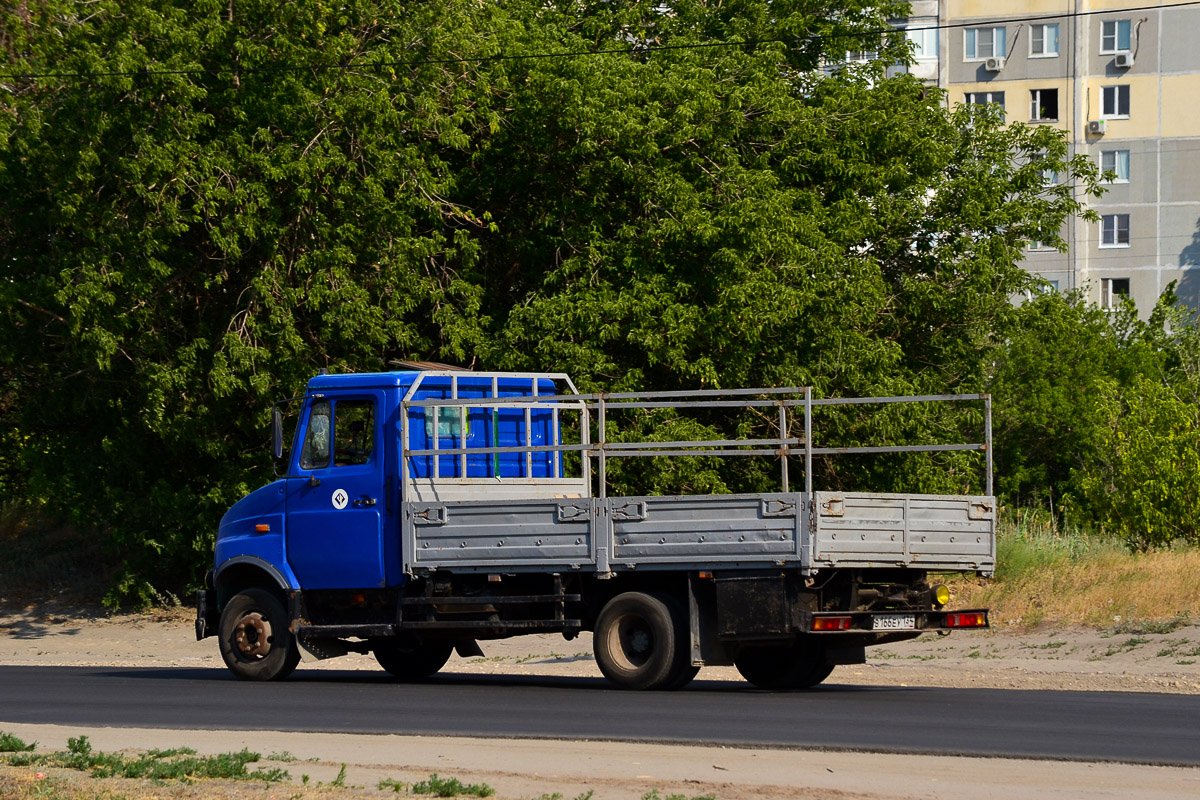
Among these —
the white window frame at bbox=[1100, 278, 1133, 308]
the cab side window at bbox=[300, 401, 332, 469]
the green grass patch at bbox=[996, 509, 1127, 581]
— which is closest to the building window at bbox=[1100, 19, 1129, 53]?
the white window frame at bbox=[1100, 278, 1133, 308]

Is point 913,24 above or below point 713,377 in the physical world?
above

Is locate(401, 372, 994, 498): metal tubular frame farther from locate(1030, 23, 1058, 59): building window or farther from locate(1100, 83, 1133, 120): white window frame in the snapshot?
locate(1100, 83, 1133, 120): white window frame

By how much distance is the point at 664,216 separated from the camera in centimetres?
2366

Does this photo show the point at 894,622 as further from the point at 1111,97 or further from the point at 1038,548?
the point at 1111,97

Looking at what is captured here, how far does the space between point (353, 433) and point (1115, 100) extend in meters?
57.4

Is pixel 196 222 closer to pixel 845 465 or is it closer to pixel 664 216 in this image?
pixel 664 216

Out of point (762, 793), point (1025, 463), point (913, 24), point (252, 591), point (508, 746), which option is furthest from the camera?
point (913, 24)

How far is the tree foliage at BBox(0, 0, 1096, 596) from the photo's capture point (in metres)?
22.2

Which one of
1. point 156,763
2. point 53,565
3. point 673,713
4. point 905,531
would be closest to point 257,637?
point 673,713

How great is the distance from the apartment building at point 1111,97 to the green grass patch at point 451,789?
6013cm

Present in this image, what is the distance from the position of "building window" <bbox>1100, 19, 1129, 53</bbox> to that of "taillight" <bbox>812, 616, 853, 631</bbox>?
58.0m

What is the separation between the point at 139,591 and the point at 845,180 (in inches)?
523

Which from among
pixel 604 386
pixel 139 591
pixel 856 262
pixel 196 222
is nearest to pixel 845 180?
pixel 856 262

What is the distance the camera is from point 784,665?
590 inches
